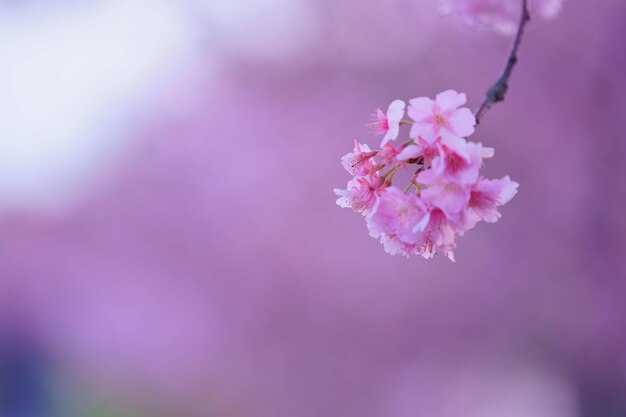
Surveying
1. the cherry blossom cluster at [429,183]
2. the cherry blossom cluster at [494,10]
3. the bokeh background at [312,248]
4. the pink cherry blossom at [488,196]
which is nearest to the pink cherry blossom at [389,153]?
the cherry blossom cluster at [429,183]

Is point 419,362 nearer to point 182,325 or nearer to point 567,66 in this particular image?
point 182,325

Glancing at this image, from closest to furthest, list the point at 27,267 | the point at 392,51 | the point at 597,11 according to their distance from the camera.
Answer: the point at 597,11 < the point at 392,51 < the point at 27,267

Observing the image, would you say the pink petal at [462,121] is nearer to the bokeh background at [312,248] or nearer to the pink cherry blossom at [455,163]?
the pink cherry blossom at [455,163]

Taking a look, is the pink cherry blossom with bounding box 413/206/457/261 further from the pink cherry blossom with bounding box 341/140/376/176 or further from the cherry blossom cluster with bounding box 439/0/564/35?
the cherry blossom cluster with bounding box 439/0/564/35

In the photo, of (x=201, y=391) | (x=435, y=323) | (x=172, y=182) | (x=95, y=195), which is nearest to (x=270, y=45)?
(x=172, y=182)

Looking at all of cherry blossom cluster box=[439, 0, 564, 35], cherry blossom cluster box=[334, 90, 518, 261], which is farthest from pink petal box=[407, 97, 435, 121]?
cherry blossom cluster box=[439, 0, 564, 35]

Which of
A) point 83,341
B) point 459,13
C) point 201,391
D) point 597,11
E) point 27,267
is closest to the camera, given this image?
point 459,13

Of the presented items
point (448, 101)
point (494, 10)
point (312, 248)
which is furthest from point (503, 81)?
point (312, 248)

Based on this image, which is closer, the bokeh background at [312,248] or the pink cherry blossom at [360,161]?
the pink cherry blossom at [360,161]
